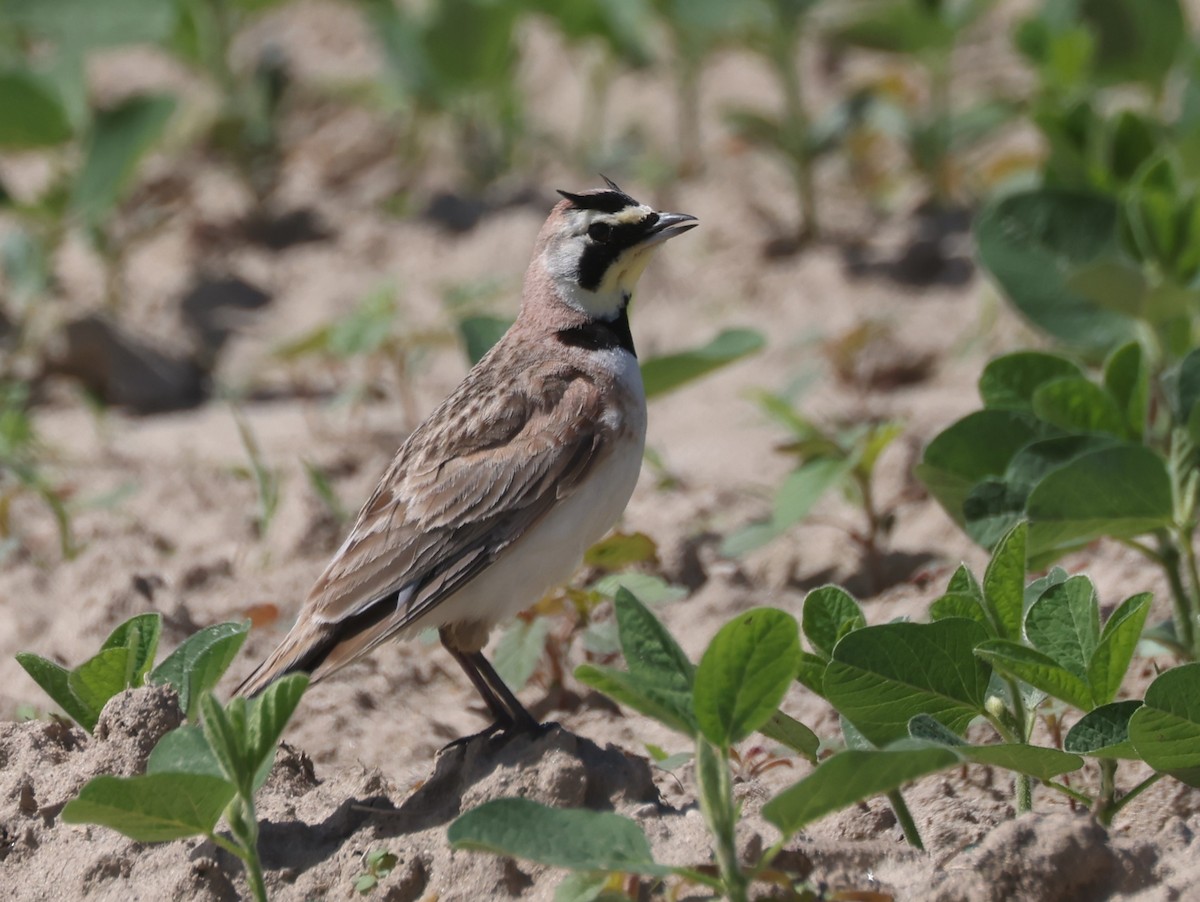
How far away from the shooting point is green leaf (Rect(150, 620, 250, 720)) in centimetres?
317

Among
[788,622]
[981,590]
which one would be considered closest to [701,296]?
[981,590]

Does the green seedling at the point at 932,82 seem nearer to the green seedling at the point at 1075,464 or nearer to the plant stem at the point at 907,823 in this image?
the green seedling at the point at 1075,464

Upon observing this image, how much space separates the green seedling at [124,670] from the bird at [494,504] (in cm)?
27

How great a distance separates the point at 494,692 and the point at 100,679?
0.96 m

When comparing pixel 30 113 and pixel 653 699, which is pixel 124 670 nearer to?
pixel 653 699

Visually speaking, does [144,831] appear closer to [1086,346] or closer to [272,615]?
[272,615]

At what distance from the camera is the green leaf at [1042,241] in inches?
196

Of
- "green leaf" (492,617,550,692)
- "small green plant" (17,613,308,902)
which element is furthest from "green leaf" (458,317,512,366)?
→ "small green plant" (17,613,308,902)

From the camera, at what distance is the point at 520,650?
157 inches

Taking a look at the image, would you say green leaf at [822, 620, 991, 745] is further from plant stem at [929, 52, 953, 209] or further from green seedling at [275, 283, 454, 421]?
plant stem at [929, 52, 953, 209]

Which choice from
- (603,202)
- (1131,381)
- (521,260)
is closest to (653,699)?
(1131,381)

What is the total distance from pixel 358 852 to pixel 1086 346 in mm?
2694

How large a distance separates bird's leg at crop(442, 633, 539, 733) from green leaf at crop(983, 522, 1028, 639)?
3.12ft

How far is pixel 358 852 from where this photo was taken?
3186 millimetres
